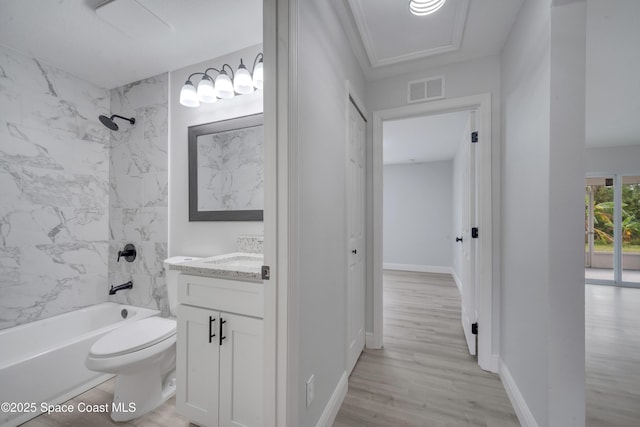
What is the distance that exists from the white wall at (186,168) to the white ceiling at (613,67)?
7.66ft

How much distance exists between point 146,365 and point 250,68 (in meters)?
2.17

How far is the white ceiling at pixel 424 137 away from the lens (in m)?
A: 3.15

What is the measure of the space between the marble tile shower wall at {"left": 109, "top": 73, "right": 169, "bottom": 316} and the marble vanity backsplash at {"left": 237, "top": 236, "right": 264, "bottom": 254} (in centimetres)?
82

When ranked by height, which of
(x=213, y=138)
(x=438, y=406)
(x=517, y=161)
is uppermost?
(x=213, y=138)

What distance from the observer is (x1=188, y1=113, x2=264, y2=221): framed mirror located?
6.42 feet

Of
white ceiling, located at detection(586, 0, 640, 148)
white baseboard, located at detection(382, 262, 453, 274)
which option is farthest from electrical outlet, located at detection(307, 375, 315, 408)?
white baseboard, located at detection(382, 262, 453, 274)

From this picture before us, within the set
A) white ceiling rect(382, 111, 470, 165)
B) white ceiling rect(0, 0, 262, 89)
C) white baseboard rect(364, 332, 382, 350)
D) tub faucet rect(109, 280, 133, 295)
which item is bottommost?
white baseboard rect(364, 332, 382, 350)

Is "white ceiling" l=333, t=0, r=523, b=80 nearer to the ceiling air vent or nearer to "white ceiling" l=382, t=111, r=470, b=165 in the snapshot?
the ceiling air vent

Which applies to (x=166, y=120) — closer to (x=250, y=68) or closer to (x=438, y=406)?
(x=250, y=68)

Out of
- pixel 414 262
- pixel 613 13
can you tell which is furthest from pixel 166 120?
pixel 414 262

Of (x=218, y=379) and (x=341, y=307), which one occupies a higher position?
(x=341, y=307)

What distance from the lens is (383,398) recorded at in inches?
64.6

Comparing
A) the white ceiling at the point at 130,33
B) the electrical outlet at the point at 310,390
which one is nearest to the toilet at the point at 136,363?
the electrical outlet at the point at 310,390

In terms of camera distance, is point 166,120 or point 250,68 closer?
point 250,68
